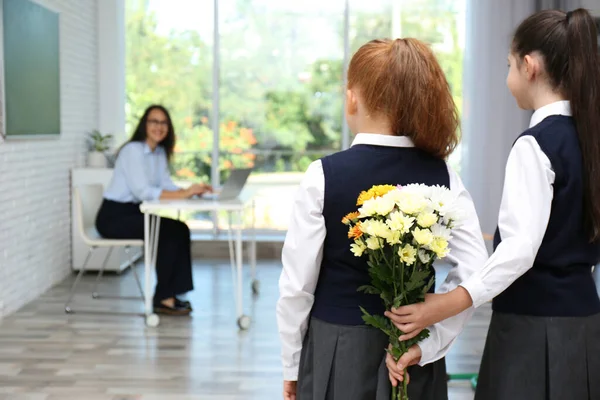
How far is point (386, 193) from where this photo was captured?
1584 mm

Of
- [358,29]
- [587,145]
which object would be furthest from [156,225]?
[587,145]

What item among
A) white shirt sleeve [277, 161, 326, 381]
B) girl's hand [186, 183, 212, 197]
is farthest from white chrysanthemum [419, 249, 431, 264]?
girl's hand [186, 183, 212, 197]

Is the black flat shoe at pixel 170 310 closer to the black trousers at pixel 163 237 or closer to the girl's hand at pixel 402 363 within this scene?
the black trousers at pixel 163 237

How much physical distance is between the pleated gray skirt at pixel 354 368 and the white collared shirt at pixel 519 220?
0.20m

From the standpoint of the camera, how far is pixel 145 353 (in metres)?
4.54

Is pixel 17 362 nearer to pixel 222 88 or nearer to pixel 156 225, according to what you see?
pixel 156 225

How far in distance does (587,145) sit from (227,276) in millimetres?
5206

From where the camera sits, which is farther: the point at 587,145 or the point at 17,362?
the point at 17,362

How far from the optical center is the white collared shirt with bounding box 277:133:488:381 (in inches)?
66.2

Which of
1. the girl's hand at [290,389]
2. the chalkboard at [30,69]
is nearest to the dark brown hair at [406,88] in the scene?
the girl's hand at [290,389]

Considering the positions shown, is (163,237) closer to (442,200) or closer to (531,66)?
(531,66)

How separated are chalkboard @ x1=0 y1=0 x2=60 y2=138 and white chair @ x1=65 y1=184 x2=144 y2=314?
0.50 metres

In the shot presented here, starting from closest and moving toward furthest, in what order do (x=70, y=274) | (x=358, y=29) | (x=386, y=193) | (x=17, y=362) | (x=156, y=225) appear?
(x=386, y=193)
(x=17, y=362)
(x=156, y=225)
(x=70, y=274)
(x=358, y=29)

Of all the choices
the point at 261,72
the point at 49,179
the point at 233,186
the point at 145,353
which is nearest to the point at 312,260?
the point at 145,353
